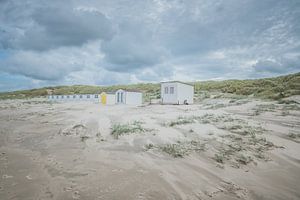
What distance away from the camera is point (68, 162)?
662cm

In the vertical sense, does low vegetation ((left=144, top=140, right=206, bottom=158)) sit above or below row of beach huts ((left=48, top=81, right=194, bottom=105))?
below

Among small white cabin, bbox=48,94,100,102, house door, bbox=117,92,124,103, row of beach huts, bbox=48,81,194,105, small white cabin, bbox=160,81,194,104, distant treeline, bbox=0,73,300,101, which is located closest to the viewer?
small white cabin, bbox=160,81,194,104

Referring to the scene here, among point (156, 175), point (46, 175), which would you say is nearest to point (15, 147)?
point (46, 175)

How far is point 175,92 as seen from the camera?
94.1ft

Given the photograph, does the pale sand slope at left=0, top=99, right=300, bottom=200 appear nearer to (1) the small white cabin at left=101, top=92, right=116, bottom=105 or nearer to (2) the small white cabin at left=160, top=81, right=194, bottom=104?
(2) the small white cabin at left=160, top=81, right=194, bottom=104

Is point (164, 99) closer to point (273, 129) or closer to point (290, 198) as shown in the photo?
point (273, 129)

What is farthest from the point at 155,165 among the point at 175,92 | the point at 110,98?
the point at 110,98

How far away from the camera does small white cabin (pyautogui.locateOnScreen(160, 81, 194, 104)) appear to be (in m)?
28.6

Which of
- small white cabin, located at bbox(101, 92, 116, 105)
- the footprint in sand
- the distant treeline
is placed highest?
the distant treeline

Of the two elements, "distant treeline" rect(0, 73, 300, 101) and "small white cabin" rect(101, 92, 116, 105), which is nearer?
"distant treeline" rect(0, 73, 300, 101)

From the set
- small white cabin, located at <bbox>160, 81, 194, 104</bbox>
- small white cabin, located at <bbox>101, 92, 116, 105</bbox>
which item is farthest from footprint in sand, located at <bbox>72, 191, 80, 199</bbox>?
small white cabin, located at <bbox>101, 92, 116, 105</bbox>

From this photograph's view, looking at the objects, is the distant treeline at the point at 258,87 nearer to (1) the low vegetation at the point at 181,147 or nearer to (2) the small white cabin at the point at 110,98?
(2) the small white cabin at the point at 110,98

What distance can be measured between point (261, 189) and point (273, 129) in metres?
6.40

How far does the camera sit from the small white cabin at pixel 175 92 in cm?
2856
